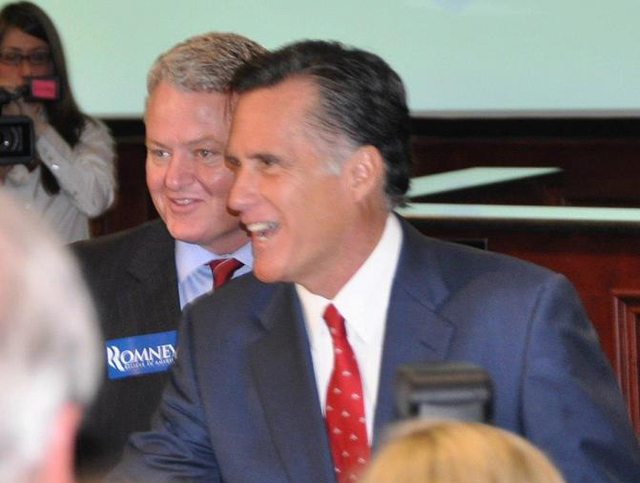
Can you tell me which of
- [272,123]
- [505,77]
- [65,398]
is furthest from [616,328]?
[65,398]

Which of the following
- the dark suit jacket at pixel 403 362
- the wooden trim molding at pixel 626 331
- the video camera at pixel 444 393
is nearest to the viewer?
the video camera at pixel 444 393

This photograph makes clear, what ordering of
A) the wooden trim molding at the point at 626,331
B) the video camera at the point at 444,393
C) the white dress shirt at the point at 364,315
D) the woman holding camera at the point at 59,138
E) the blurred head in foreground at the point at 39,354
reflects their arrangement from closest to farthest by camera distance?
the blurred head in foreground at the point at 39,354
the video camera at the point at 444,393
the white dress shirt at the point at 364,315
the wooden trim molding at the point at 626,331
the woman holding camera at the point at 59,138

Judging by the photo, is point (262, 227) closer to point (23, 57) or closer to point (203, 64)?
point (203, 64)

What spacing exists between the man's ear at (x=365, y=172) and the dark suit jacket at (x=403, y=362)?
0.29 feet

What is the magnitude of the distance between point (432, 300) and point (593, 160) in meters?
1.91

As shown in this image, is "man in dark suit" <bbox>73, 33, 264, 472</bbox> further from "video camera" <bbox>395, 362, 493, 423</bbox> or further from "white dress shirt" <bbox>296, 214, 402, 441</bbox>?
"video camera" <bbox>395, 362, 493, 423</bbox>

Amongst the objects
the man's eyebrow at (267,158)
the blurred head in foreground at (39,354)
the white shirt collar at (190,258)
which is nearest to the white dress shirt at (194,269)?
the white shirt collar at (190,258)

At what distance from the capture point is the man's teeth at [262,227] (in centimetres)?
232

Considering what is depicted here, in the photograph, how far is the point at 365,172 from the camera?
7.79 feet

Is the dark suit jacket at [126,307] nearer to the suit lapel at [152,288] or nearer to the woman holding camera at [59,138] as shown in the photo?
the suit lapel at [152,288]

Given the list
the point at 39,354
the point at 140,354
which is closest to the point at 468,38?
the point at 140,354

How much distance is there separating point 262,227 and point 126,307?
45cm

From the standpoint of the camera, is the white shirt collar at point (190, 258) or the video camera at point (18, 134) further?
the video camera at point (18, 134)

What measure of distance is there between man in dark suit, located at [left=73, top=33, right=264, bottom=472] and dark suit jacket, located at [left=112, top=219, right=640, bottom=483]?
1.07ft
